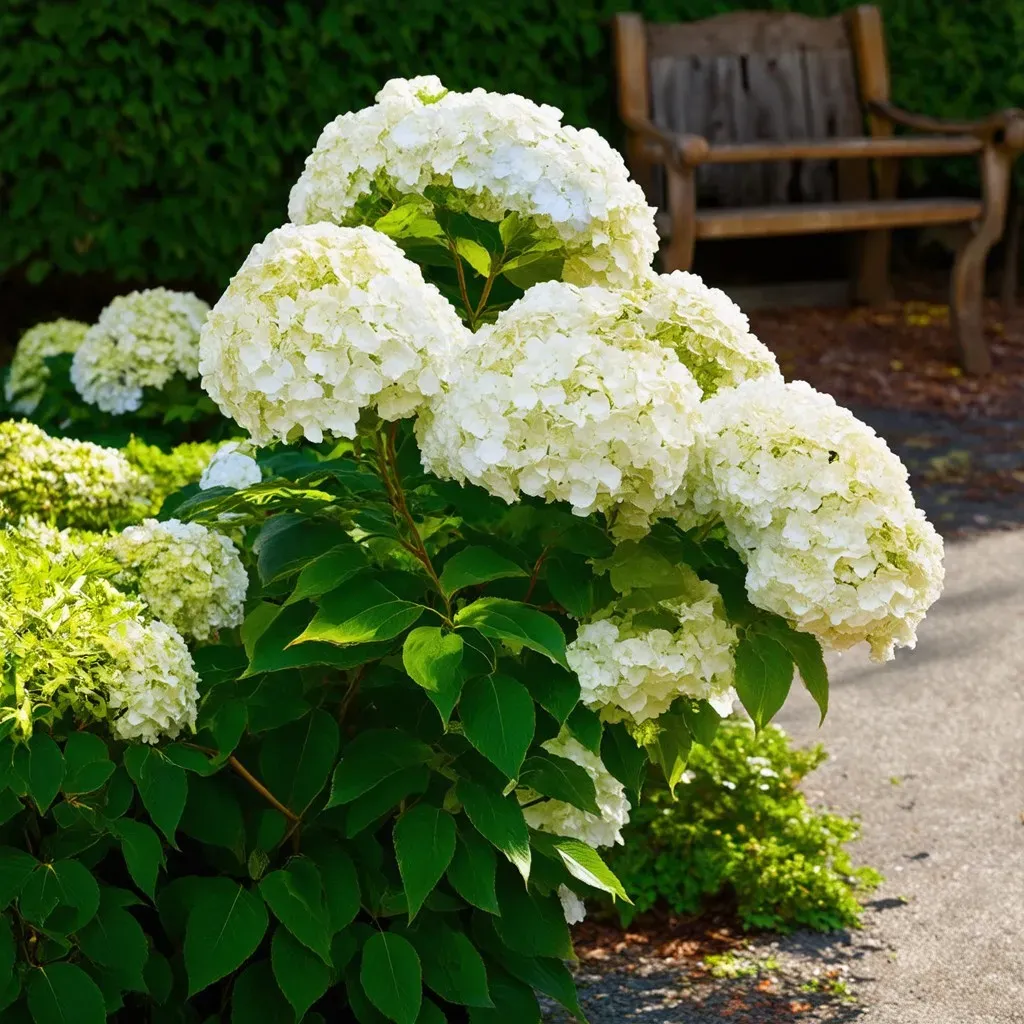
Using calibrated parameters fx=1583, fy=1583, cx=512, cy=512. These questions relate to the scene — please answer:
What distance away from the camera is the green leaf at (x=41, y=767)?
1.81 metres

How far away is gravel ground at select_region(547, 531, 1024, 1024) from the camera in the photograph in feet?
9.14

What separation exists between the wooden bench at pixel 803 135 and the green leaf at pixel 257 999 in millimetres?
5087

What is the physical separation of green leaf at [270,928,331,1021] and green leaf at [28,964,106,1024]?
0.22m

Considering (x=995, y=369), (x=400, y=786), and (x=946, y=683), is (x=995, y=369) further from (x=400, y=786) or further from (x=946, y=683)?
(x=400, y=786)

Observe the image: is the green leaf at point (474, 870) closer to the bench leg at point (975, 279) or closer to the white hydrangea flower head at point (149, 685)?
the white hydrangea flower head at point (149, 685)

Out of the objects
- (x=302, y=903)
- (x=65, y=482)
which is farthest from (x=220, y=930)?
(x=65, y=482)

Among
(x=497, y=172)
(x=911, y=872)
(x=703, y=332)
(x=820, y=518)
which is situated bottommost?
(x=911, y=872)

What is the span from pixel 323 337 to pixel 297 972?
800 mm

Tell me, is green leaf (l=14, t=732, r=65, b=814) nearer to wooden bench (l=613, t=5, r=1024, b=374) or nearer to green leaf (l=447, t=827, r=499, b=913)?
green leaf (l=447, t=827, r=499, b=913)

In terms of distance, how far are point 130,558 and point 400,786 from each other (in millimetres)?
549

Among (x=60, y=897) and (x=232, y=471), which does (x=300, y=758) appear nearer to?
(x=60, y=897)

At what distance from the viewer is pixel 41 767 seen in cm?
183

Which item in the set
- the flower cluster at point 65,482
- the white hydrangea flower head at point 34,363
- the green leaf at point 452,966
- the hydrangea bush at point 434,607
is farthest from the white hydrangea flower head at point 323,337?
the white hydrangea flower head at point 34,363

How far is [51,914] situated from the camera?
6.23 feet
